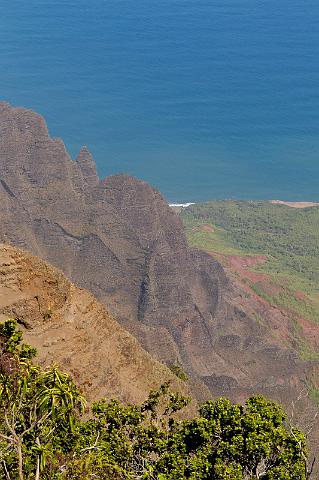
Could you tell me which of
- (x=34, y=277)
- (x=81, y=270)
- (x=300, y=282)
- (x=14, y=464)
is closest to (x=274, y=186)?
(x=300, y=282)

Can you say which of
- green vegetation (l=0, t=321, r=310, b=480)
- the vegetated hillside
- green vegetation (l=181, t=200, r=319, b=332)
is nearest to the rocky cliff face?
green vegetation (l=181, t=200, r=319, b=332)

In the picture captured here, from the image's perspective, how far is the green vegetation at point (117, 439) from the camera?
18.3 m

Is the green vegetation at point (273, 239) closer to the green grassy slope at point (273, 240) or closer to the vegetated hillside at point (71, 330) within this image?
the green grassy slope at point (273, 240)

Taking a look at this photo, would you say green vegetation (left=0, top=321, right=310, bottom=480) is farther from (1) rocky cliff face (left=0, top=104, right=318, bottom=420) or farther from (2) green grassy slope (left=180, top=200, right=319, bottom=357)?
(2) green grassy slope (left=180, top=200, right=319, bottom=357)

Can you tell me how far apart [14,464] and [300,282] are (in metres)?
91.1

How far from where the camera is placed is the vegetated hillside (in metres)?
32.3

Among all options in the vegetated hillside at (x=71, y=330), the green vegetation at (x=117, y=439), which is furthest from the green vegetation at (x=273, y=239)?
the green vegetation at (x=117, y=439)

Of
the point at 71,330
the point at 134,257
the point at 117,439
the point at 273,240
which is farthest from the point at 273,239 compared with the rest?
the point at 117,439

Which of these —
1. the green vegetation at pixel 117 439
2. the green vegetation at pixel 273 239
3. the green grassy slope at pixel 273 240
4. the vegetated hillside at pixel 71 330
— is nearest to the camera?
the green vegetation at pixel 117 439

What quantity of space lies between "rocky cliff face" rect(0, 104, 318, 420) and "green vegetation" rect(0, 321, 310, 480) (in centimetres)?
3833

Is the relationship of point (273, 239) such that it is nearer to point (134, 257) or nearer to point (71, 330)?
point (134, 257)

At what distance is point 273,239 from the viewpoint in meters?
128

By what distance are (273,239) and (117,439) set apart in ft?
349

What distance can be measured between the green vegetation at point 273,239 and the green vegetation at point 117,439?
70.6m
